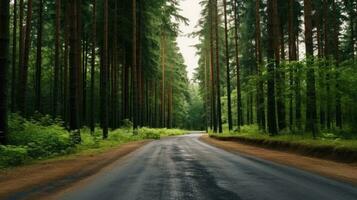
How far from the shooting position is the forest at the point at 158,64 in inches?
795

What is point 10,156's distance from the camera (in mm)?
13750

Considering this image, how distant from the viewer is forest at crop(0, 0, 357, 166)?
20.2 metres

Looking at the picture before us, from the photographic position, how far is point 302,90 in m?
21.1

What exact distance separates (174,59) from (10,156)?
197 ft

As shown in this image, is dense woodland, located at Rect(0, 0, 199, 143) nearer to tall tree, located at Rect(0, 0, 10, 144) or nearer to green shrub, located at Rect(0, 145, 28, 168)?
tall tree, located at Rect(0, 0, 10, 144)

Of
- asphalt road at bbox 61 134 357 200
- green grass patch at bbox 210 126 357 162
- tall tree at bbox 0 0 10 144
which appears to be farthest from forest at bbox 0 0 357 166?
asphalt road at bbox 61 134 357 200

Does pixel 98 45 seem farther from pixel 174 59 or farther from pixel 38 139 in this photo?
pixel 174 59

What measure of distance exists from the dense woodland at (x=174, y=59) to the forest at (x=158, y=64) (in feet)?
0.28

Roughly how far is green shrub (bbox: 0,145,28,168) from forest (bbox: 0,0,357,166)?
0.07 metres

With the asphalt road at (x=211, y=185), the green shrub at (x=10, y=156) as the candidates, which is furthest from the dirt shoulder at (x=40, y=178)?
the asphalt road at (x=211, y=185)

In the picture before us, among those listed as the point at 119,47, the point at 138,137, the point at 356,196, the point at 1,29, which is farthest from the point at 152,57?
the point at 356,196

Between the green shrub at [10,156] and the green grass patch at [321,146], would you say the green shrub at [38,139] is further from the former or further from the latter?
the green grass patch at [321,146]

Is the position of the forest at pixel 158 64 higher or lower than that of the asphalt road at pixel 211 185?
higher

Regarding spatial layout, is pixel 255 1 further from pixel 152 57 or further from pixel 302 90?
pixel 302 90
